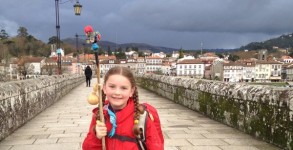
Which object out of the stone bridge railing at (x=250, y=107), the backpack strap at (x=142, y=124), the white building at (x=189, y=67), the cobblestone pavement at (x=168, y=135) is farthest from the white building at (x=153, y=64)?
the backpack strap at (x=142, y=124)

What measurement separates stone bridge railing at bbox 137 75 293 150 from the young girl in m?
2.65

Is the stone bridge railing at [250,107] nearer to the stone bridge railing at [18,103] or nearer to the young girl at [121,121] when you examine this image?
the young girl at [121,121]

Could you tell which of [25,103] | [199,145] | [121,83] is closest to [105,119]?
[121,83]

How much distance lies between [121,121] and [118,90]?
9.7 inches

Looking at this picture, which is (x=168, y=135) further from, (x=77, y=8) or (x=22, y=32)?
(x=22, y=32)

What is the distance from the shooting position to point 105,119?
9.46 ft

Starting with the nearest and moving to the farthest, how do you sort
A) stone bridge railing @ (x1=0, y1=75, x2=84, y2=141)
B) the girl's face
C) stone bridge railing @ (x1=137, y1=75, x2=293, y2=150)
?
1. the girl's face
2. stone bridge railing @ (x1=137, y1=75, x2=293, y2=150)
3. stone bridge railing @ (x1=0, y1=75, x2=84, y2=141)

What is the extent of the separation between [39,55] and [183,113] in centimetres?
14992

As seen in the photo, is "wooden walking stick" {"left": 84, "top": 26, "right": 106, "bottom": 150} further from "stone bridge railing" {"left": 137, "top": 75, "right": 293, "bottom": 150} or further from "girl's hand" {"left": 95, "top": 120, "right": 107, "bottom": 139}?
"stone bridge railing" {"left": 137, "top": 75, "right": 293, "bottom": 150}

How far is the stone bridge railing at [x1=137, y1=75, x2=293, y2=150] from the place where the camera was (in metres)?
4.93

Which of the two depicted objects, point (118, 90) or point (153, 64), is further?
point (153, 64)

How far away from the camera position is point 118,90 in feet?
9.37

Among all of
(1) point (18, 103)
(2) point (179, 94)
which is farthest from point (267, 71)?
(1) point (18, 103)

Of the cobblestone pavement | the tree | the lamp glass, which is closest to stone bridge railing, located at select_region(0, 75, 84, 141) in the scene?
the cobblestone pavement
